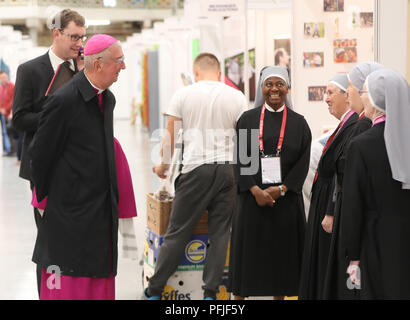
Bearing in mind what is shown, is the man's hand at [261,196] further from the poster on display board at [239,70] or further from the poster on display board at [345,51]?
the poster on display board at [239,70]

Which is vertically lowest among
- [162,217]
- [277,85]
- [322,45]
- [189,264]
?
[189,264]

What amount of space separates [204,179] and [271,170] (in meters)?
0.56

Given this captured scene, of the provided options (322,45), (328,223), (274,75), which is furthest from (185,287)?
(322,45)

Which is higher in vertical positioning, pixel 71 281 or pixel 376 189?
pixel 376 189

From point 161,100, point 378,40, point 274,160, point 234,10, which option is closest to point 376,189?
point 274,160

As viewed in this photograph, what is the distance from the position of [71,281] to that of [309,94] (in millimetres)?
3681

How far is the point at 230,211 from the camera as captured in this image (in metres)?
4.54

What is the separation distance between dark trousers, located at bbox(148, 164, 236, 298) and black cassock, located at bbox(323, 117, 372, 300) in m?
1.21

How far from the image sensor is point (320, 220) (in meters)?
3.66

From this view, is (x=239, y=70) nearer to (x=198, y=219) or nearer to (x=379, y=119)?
(x=198, y=219)

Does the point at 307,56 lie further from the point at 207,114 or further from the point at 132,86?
the point at 132,86

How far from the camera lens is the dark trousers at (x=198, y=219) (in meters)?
4.45

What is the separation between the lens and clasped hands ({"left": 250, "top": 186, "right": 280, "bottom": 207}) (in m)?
4.04

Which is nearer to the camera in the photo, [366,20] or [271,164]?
[271,164]
